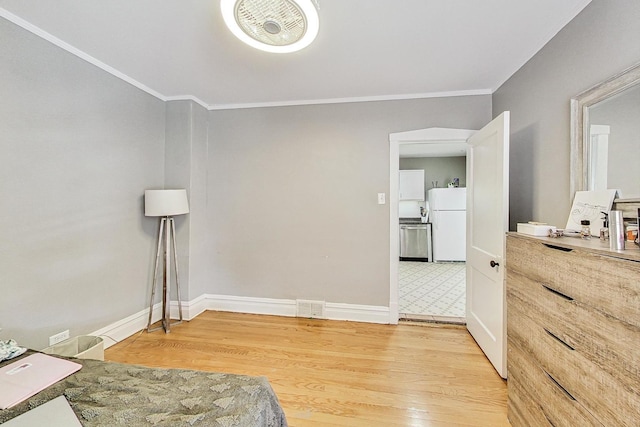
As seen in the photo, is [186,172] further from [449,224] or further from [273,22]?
[449,224]

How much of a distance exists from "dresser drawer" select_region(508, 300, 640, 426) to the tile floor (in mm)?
1675

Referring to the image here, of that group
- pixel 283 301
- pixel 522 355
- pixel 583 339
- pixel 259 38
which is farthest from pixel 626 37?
pixel 283 301

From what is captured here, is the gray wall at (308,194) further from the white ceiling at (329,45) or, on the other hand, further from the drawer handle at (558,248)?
the drawer handle at (558,248)

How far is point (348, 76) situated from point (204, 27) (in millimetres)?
1230

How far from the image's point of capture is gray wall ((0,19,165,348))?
1.74 m

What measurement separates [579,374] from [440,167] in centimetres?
603

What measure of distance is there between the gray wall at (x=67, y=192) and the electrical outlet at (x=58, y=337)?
0.14 ft

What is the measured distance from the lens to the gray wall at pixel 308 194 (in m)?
2.92

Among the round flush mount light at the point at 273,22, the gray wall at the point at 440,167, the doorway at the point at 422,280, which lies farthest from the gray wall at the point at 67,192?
the gray wall at the point at 440,167

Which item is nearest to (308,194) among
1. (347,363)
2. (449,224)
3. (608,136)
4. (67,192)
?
(347,363)

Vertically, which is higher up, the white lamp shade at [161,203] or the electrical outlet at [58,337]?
the white lamp shade at [161,203]

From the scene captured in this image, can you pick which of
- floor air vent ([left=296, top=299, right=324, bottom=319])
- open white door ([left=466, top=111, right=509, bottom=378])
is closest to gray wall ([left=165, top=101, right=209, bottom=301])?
floor air vent ([left=296, top=299, right=324, bottom=319])

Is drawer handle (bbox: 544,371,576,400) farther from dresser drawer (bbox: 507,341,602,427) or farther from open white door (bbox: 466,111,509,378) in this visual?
open white door (bbox: 466,111,509,378)

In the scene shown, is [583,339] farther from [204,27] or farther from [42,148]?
[42,148]
